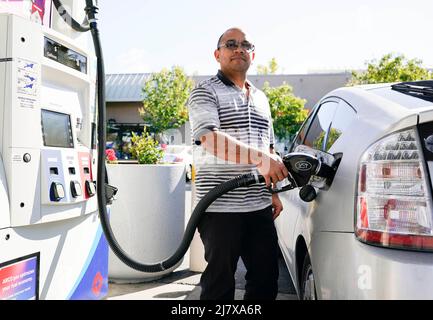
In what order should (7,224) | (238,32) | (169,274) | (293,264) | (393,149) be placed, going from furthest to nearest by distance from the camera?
1. (169,274)
2. (293,264)
3. (238,32)
4. (7,224)
5. (393,149)

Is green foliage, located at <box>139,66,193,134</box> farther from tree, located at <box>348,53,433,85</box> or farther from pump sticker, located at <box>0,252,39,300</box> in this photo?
pump sticker, located at <box>0,252,39,300</box>

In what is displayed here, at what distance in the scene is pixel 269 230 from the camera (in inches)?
96.0

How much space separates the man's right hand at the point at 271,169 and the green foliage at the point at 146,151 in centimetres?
226

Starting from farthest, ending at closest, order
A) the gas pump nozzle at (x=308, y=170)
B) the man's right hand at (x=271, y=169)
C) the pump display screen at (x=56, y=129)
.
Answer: the pump display screen at (x=56, y=129), the man's right hand at (x=271, y=169), the gas pump nozzle at (x=308, y=170)

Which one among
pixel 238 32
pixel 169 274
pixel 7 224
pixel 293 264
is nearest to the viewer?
pixel 7 224

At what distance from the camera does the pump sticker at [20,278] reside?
6.04 ft

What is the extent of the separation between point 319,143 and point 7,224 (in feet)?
5.55

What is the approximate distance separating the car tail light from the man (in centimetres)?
71

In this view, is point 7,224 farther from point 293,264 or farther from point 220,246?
point 293,264

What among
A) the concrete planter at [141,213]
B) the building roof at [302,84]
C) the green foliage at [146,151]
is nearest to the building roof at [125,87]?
the building roof at [302,84]

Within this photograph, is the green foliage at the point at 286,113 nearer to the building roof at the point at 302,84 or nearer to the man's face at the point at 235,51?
the building roof at the point at 302,84

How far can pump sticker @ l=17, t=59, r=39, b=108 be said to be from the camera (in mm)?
1915

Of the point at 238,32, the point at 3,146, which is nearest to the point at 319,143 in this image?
the point at 238,32

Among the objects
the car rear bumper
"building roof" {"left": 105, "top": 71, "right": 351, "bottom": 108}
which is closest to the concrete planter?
the car rear bumper
